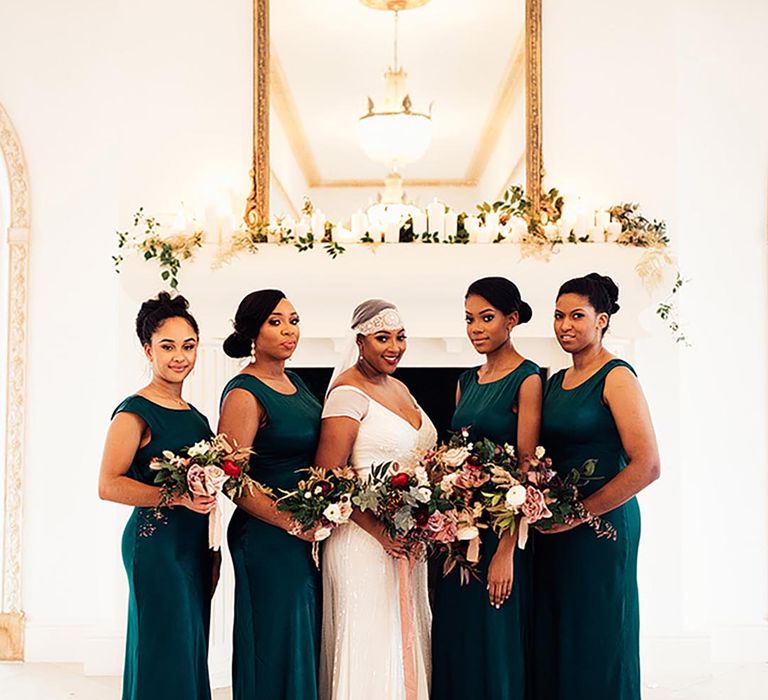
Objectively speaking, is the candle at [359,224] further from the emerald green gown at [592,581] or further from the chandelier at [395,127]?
the emerald green gown at [592,581]

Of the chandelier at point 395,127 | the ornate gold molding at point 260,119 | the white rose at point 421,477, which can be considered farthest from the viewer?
the chandelier at point 395,127

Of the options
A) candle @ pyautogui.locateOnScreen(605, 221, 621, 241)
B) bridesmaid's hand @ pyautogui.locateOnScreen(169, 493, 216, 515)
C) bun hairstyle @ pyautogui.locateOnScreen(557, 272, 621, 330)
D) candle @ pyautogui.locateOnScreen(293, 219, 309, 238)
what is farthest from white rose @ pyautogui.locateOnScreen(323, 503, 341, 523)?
candle @ pyautogui.locateOnScreen(605, 221, 621, 241)

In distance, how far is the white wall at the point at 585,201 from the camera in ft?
15.9

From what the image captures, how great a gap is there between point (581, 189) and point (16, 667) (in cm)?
365

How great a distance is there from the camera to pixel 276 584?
3107 mm

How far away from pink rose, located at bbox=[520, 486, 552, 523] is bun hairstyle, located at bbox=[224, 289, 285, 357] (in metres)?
1.00

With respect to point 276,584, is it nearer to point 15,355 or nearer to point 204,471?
point 204,471

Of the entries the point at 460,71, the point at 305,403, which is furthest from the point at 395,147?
the point at 305,403

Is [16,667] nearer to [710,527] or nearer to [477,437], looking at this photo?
[477,437]

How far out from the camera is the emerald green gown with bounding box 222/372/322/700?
3.07m

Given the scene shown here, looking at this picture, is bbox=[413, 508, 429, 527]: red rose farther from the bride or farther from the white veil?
the white veil

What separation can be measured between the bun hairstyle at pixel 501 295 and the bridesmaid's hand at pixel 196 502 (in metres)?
1.10

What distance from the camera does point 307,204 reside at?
482 cm

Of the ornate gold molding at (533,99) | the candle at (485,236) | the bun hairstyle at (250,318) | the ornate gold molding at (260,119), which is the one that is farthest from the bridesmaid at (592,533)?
the ornate gold molding at (260,119)
